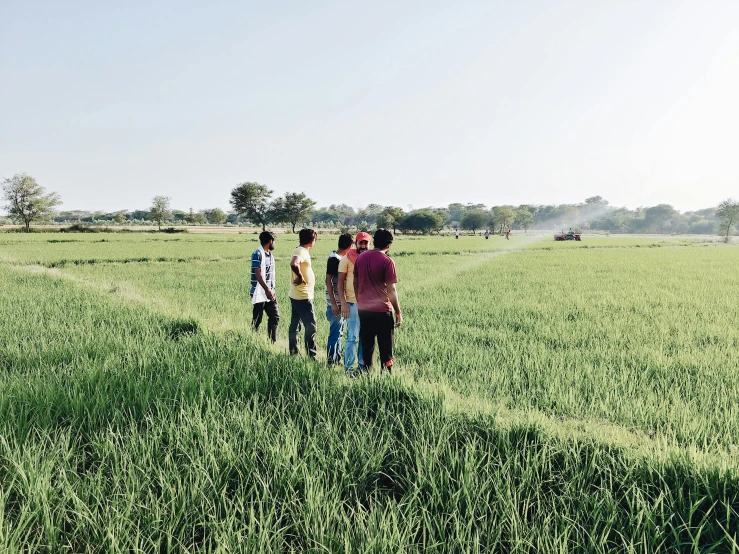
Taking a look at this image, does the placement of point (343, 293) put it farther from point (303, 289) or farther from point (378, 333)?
point (378, 333)

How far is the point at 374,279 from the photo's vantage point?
4168 millimetres

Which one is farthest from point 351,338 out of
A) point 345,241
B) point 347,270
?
point 345,241

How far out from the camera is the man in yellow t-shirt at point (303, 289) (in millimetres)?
5051

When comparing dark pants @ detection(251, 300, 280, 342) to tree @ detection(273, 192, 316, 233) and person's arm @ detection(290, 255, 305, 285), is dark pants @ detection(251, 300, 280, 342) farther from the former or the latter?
tree @ detection(273, 192, 316, 233)

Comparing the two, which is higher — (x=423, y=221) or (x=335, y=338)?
(x=423, y=221)

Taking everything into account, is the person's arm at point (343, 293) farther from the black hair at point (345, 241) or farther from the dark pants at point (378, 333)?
the dark pants at point (378, 333)

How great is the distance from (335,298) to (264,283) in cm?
132

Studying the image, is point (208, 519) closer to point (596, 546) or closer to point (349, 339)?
point (596, 546)

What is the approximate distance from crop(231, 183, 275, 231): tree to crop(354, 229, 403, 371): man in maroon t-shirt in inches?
2851

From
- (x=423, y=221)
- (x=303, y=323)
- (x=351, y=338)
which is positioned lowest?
(x=351, y=338)

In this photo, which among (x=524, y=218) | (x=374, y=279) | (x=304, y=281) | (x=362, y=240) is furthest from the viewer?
(x=524, y=218)

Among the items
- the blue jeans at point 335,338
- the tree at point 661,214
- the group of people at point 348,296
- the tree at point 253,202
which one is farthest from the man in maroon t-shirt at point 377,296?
the tree at point 661,214

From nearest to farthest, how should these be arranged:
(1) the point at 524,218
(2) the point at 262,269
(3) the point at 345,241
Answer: (3) the point at 345,241
(2) the point at 262,269
(1) the point at 524,218

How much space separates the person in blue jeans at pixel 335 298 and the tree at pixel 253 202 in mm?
71417
